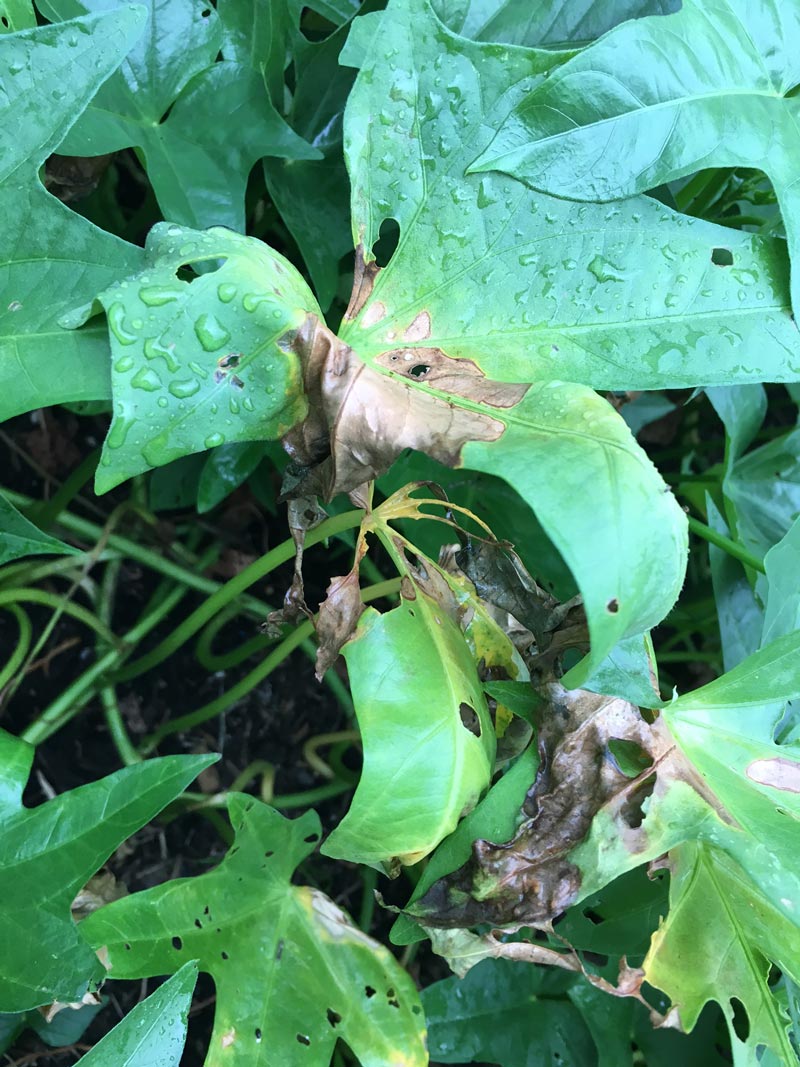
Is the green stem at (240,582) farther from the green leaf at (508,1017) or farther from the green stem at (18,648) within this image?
the green leaf at (508,1017)

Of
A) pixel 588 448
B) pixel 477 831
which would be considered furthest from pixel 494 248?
pixel 477 831

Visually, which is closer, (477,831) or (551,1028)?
(477,831)

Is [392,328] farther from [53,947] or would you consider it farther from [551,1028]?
[551,1028]

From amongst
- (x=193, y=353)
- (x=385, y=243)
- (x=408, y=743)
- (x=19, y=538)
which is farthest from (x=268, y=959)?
(x=385, y=243)

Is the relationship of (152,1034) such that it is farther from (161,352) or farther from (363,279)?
(363,279)

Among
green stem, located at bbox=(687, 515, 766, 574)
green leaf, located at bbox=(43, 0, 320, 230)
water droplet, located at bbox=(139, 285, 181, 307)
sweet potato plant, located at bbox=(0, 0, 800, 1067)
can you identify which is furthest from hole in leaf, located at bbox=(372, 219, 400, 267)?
green stem, located at bbox=(687, 515, 766, 574)

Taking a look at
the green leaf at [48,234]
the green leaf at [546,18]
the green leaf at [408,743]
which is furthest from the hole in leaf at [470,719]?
the green leaf at [546,18]

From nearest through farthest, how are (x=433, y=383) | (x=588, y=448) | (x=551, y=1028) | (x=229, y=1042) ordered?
(x=588, y=448), (x=433, y=383), (x=229, y=1042), (x=551, y=1028)
